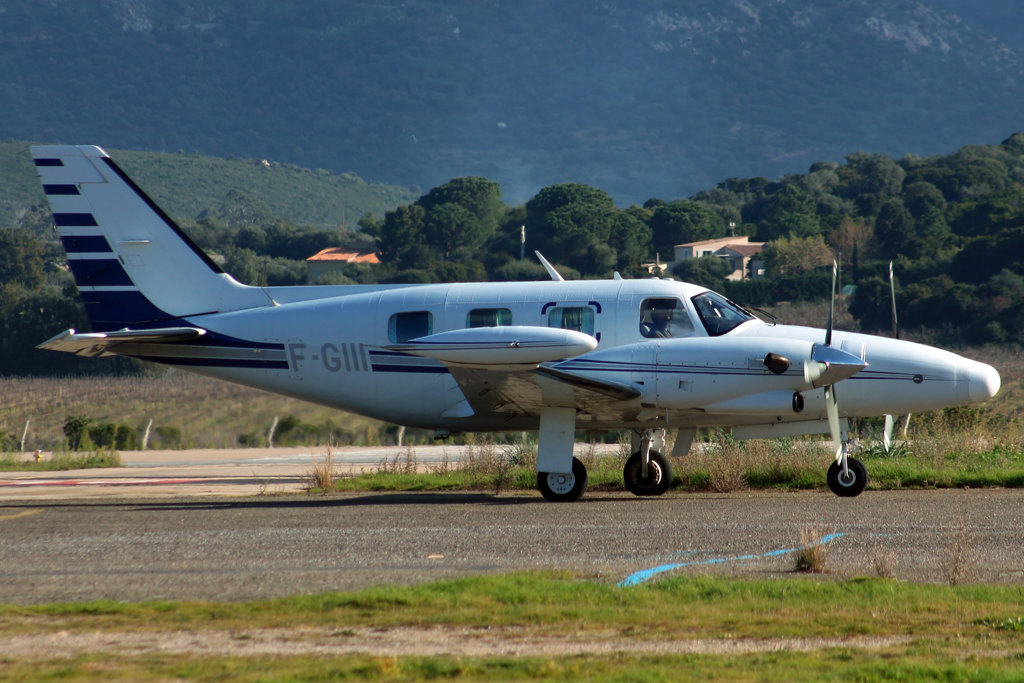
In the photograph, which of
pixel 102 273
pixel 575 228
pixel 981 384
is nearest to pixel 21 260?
pixel 575 228

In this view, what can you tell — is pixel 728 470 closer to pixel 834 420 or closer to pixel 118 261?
pixel 834 420

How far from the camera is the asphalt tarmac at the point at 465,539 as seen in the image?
10328 millimetres

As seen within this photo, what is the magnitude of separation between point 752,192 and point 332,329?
129 metres

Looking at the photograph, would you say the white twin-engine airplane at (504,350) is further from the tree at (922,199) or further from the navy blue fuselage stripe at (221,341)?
the tree at (922,199)

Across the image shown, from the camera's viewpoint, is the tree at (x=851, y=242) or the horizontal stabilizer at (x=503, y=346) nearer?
the horizontal stabilizer at (x=503, y=346)

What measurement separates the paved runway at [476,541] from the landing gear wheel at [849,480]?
0.24 m

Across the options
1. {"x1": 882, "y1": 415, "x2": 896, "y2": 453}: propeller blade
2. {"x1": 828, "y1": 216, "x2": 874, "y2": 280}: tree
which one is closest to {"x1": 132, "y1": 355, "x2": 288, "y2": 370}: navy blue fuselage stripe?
{"x1": 882, "y1": 415, "x2": 896, "y2": 453}: propeller blade

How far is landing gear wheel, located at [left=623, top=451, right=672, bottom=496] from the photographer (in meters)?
17.5

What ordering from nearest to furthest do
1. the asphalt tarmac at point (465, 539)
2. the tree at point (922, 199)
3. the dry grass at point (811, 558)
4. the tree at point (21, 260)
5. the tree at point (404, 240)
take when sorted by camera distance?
the dry grass at point (811, 558), the asphalt tarmac at point (465, 539), the tree at point (21, 260), the tree at point (922, 199), the tree at point (404, 240)

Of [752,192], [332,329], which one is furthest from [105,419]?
[752,192]

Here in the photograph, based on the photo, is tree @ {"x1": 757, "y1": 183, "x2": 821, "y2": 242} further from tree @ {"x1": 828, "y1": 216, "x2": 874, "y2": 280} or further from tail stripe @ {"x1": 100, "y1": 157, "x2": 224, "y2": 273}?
tail stripe @ {"x1": 100, "y1": 157, "x2": 224, "y2": 273}

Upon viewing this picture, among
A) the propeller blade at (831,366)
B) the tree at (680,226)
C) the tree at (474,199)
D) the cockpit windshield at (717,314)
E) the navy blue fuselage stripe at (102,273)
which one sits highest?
the tree at (474,199)

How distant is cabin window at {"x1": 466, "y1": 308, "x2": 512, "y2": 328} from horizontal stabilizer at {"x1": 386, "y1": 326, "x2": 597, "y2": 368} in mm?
1944

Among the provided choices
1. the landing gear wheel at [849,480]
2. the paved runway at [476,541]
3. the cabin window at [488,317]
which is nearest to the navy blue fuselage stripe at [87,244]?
the paved runway at [476,541]
